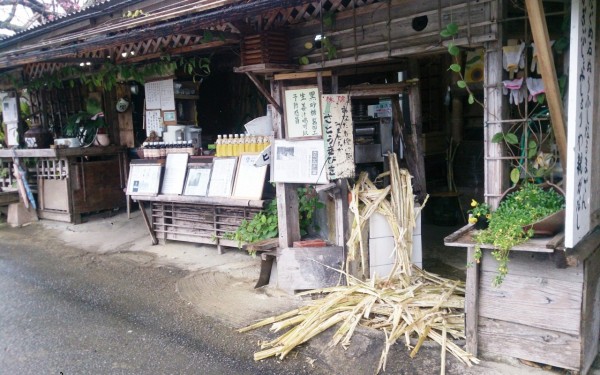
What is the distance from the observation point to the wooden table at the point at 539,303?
Answer: 439cm

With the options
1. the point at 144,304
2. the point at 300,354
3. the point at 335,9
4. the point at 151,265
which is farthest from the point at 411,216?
the point at 151,265

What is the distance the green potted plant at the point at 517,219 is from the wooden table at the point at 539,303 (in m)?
0.10

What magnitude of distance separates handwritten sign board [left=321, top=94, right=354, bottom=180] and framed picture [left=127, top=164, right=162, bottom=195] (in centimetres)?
440

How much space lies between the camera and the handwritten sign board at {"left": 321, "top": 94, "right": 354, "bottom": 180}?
21.7 feet

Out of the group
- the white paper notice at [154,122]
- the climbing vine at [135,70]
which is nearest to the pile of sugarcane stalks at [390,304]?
the climbing vine at [135,70]

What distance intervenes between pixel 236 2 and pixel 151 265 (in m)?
5.11

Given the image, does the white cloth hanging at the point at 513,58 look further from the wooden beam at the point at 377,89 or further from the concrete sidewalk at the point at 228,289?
the concrete sidewalk at the point at 228,289

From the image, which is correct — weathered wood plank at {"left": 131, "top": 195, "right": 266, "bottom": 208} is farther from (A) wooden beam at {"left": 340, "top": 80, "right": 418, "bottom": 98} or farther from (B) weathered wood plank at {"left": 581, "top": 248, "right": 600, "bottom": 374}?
(B) weathered wood plank at {"left": 581, "top": 248, "right": 600, "bottom": 374}

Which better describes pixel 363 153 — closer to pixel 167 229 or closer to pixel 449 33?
pixel 449 33

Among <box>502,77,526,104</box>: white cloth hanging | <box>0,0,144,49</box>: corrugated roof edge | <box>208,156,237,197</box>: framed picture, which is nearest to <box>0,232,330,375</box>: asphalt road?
<box>208,156,237,197</box>: framed picture

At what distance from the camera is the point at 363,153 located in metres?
8.34

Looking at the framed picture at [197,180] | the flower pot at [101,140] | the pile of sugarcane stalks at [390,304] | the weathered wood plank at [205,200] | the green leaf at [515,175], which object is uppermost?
the flower pot at [101,140]

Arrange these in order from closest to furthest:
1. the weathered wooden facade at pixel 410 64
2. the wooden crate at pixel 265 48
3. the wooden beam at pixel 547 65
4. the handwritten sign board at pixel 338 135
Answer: the wooden beam at pixel 547 65 → the weathered wooden facade at pixel 410 64 → the handwritten sign board at pixel 338 135 → the wooden crate at pixel 265 48

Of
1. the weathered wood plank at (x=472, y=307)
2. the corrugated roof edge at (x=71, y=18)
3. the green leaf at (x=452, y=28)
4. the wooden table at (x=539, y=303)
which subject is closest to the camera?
the wooden table at (x=539, y=303)
